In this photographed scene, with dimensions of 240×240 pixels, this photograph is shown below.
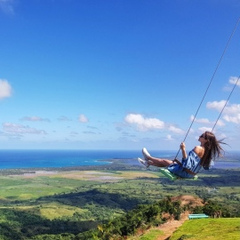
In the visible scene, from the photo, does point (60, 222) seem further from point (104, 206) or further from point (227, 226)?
point (227, 226)

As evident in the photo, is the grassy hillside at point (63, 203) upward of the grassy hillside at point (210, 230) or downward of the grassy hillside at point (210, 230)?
downward

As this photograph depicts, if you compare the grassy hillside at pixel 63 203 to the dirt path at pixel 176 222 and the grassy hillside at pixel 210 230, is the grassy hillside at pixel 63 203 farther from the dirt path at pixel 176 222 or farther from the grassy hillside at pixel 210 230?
the grassy hillside at pixel 210 230

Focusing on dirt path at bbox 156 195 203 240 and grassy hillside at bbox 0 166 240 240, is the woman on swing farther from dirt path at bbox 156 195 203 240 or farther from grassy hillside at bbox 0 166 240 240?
grassy hillside at bbox 0 166 240 240

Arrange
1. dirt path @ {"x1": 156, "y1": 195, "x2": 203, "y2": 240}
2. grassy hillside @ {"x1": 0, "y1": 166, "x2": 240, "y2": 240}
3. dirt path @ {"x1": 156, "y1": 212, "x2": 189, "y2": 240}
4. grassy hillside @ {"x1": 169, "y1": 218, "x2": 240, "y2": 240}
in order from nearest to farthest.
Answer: grassy hillside @ {"x1": 169, "y1": 218, "x2": 240, "y2": 240} < dirt path @ {"x1": 156, "y1": 212, "x2": 189, "y2": 240} < dirt path @ {"x1": 156, "y1": 195, "x2": 203, "y2": 240} < grassy hillside @ {"x1": 0, "y1": 166, "x2": 240, "y2": 240}

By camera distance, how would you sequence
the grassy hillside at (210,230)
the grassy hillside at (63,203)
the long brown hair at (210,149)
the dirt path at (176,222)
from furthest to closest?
the grassy hillside at (63,203) < the dirt path at (176,222) < the grassy hillside at (210,230) < the long brown hair at (210,149)

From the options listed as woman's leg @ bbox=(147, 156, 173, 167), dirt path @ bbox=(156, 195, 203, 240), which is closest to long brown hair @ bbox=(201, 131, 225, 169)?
woman's leg @ bbox=(147, 156, 173, 167)

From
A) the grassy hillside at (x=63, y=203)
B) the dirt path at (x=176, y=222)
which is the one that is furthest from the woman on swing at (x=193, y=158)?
the grassy hillside at (x=63, y=203)

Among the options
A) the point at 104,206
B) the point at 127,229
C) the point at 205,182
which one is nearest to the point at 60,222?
the point at 104,206
